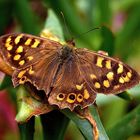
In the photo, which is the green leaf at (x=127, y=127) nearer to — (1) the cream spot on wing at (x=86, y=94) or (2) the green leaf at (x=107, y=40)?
(1) the cream spot on wing at (x=86, y=94)

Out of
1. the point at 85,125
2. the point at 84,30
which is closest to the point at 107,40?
the point at 84,30

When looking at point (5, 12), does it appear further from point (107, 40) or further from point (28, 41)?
point (28, 41)

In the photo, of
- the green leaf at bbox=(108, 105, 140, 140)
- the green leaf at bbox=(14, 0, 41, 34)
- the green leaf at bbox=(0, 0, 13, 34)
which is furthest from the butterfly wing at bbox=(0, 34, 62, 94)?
the green leaf at bbox=(0, 0, 13, 34)

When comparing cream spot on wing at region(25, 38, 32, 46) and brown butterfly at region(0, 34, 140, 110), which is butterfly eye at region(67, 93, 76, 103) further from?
cream spot on wing at region(25, 38, 32, 46)

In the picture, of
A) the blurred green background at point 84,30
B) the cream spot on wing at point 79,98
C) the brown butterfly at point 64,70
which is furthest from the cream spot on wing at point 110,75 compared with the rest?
the blurred green background at point 84,30

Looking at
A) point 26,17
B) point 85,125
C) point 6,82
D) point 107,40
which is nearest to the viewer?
point 85,125

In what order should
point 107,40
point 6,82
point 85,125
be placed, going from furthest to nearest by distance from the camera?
point 107,40 < point 6,82 < point 85,125
